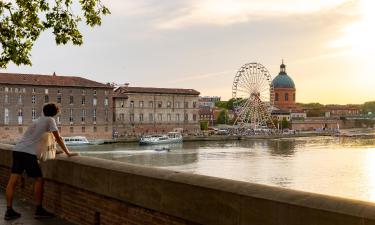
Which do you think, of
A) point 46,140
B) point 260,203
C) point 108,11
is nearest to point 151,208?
point 260,203

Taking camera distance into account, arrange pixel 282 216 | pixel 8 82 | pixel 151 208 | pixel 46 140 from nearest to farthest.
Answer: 1. pixel 282 216
2. pixel 151 208
3. pixel 46 140
4. pixel 8 82

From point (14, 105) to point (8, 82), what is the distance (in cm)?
460

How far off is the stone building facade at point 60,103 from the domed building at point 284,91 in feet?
287

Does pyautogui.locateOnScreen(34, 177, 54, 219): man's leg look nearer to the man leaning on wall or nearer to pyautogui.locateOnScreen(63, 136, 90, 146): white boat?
the man leaning on wall

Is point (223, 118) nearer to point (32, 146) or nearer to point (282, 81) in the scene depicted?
point (282, 81)

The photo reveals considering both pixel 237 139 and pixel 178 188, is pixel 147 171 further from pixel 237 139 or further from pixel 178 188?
pixel 237 139

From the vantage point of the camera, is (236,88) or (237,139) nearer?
(236,88)

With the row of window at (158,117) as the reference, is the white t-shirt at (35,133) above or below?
below

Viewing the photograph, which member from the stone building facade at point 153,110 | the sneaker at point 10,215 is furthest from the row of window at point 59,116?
the sneaker at point 10,215

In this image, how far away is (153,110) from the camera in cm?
12581

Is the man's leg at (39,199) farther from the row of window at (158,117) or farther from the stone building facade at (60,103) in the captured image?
the row of window at (158,117)

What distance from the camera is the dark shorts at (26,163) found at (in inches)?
272

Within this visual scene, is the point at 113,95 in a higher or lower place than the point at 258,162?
higher

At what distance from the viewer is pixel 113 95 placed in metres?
117
